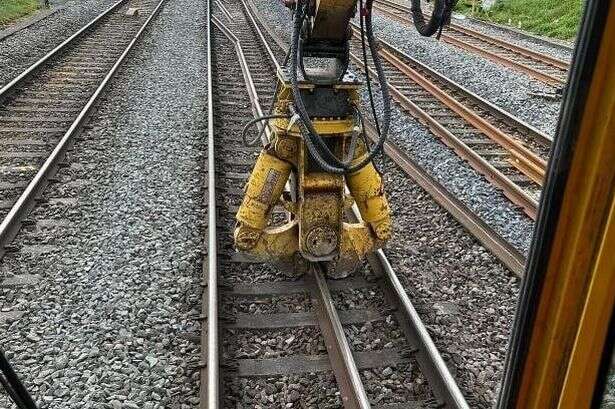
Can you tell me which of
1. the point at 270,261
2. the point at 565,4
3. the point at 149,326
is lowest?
the point at 149,326

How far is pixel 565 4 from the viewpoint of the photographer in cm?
1919

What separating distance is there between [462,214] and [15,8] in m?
18.0

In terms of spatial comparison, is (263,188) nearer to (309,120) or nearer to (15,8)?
(309,120)

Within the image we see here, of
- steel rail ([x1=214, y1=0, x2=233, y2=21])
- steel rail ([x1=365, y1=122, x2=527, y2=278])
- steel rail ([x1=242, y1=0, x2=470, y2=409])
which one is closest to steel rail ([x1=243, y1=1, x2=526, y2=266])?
steel rail ([x1=365, y1=122, x2=527, y2=278])

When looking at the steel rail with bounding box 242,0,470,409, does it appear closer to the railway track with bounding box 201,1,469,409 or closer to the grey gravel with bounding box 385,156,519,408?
the railway track with bounding box 201,1,469,409

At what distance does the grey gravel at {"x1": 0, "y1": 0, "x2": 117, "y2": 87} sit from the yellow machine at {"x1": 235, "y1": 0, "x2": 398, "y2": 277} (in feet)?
26.5

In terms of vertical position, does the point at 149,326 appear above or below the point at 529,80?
below

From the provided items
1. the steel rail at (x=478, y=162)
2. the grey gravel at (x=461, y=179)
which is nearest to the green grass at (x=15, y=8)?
the steel rail at (x=478, y=162)

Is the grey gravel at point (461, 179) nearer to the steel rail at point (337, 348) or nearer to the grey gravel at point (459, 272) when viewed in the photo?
the grey gravel at point (459, 272)

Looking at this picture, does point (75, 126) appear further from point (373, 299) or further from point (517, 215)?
point (517, 215)

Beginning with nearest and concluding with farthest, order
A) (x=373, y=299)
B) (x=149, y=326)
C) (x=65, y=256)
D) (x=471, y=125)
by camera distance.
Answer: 1. (x=149, y=326)
2. (x=373, y=299)
3. (x=65, y=256)
4. (x=471, y=125)

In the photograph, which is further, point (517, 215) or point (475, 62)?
point (475, 62)

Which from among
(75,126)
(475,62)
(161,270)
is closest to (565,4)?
(475,62)

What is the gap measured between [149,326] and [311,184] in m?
1.72
